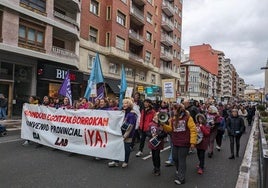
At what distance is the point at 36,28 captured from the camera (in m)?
20.2

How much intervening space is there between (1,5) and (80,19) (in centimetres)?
941

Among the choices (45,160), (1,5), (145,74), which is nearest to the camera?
(45,160)

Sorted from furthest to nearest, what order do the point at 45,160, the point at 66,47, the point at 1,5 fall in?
1. the point at 66,47
2. the point at 1,5
3. the point at 45,160

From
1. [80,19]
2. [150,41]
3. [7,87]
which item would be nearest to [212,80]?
[150,41]

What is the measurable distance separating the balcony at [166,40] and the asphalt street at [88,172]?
3624cm

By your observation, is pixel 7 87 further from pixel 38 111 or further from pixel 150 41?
→ pixel 150 41

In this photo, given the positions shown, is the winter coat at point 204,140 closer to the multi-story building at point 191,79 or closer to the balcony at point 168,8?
the balcony at point 168,8

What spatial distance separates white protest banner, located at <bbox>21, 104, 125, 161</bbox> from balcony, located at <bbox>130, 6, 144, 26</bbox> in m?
25.6

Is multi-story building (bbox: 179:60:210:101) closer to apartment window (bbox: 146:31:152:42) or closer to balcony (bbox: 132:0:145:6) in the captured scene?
apartment window (bbox: 146:31:152:42)

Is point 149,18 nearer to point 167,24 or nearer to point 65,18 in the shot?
point 167,24

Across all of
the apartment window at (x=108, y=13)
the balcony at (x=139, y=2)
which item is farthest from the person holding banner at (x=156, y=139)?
the balcony at (x=139, y=2)

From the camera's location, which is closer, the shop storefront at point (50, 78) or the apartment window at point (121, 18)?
the shop storefront at point (50, 78)

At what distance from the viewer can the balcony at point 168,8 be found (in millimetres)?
43875

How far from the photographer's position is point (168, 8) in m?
44.6
